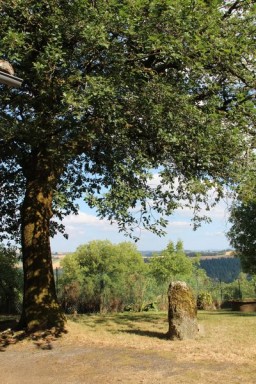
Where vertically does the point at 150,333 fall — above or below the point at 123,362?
above

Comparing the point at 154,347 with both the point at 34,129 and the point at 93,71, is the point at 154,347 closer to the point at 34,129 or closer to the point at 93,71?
the point at 34,129

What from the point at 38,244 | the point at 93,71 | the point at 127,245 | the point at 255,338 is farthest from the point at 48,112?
the point at 127,245

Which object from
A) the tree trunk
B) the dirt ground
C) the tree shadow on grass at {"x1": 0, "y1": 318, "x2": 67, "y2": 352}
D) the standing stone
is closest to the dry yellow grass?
the dirt ground

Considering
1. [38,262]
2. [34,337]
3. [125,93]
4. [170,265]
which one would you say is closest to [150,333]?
[34,337]

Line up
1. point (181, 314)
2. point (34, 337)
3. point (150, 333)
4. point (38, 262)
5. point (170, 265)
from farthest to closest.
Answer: point (170, 265) → point (38, 262) → point (150, 333) → point (34, 337) → point (181, 314)

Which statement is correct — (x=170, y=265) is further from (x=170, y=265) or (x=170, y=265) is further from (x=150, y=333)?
(x=150, y=333)

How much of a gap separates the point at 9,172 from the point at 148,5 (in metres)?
8.01

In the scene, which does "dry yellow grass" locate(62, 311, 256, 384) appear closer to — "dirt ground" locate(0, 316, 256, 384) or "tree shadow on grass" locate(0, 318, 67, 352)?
"dirt ground" locate(0, 316, 256, 384)

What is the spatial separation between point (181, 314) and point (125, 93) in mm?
5841

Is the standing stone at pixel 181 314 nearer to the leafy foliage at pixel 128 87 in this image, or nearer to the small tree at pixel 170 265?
the leafy foliage at pixel 128 87

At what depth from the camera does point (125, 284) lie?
87.0 feet

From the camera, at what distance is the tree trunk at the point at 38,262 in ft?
40.0

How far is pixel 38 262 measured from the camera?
1256 centimetres

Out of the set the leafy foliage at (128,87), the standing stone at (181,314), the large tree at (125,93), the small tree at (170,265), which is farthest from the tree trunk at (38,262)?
the small tree at (170,265)
